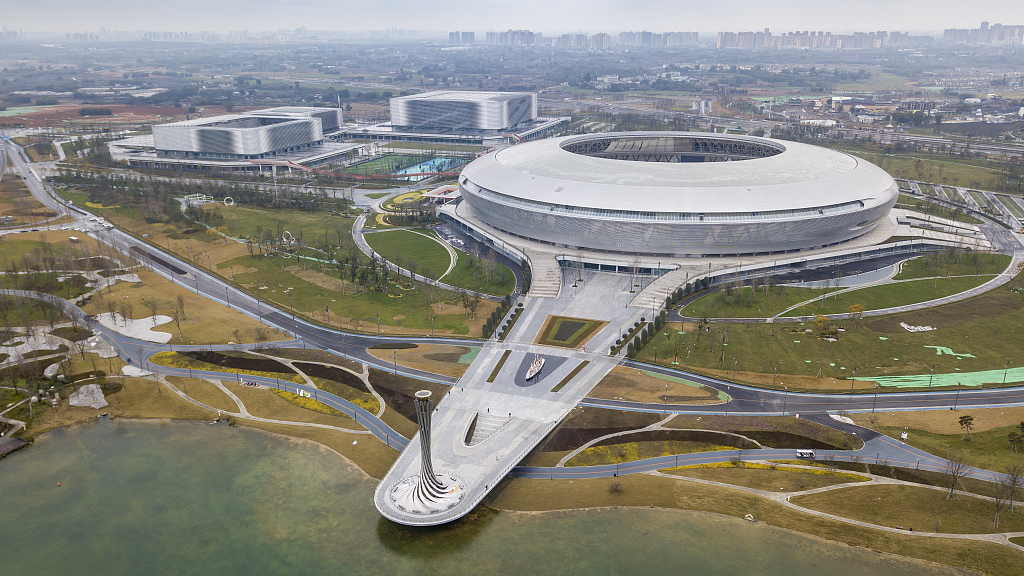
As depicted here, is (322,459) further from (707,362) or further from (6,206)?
(6,206)

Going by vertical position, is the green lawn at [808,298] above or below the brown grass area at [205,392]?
above

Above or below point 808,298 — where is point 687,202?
above

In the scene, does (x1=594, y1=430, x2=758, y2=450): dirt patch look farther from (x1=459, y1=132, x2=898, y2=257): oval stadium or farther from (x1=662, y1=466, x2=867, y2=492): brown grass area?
(x1=459, y1=132, x2=898, y2=257): oval stadium

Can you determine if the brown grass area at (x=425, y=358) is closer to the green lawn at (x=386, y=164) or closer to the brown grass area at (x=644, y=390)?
the brown grass area at (x=644, y=390)

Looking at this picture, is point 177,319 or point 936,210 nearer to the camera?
point 177,319

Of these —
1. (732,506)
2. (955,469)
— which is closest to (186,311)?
(732,506)

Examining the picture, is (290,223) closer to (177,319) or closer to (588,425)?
(177,319)

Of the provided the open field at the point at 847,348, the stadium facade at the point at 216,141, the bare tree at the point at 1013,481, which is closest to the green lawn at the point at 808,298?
the open field at the point at 847,348
